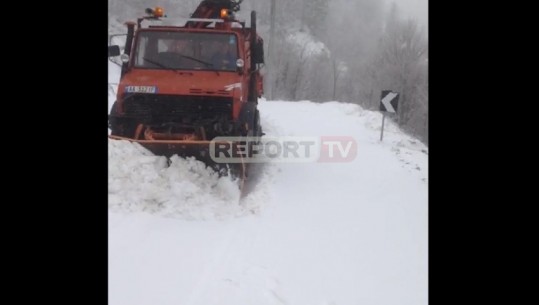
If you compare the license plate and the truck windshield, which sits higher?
the truck windshield

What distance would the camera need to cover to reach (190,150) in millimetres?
5219

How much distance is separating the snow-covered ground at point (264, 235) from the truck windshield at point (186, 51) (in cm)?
124

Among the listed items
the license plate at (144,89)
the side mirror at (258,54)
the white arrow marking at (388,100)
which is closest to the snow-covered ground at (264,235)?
the license plate at (144,89)

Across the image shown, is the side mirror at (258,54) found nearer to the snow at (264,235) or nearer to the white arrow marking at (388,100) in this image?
the snow at (264,235)

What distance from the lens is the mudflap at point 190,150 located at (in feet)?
16.8

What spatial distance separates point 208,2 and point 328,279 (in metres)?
5.10

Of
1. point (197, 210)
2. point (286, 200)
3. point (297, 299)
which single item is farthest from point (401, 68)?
point (297, 299)

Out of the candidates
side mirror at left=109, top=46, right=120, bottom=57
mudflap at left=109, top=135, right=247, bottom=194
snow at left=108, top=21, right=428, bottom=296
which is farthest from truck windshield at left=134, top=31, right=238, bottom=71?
mudflap at left=109, top=135, right=247, bottom=194

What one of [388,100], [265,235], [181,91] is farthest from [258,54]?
[265,235]

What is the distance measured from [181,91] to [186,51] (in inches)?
27.1

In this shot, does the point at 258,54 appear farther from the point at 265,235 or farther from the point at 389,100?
the point at 265,235

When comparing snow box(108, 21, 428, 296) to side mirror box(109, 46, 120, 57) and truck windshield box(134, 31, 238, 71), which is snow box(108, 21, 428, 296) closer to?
side mirror box(109, 46, 120, 57)

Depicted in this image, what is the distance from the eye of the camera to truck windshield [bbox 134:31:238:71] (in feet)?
18.4

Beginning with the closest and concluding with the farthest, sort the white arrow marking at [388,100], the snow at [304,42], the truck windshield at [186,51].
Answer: the truck windshield at [186,51] → the white arrow marking at [388,100] → the snow at [304,42]
